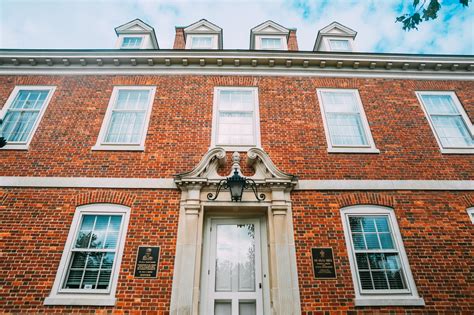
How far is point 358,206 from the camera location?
6250 millimetres

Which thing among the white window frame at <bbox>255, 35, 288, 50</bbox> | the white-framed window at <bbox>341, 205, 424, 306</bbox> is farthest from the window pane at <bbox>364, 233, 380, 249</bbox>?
the white window frame at <bbox>255, 35, 288, 50</bbox>

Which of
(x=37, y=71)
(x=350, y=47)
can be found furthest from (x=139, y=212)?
(x=350, y=47)

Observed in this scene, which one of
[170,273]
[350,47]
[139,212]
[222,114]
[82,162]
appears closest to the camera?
[170,273]

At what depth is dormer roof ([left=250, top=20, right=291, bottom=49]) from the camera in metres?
10.0

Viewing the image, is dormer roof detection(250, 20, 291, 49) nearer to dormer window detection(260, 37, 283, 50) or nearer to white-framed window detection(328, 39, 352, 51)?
dormer window detection(260, 37, 283, 50)

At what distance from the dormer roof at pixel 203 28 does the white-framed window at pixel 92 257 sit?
7283 mm

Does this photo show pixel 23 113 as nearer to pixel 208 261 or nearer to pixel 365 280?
pixel 208 261

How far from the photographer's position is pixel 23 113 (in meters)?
7.66

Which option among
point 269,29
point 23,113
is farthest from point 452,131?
point 23,113

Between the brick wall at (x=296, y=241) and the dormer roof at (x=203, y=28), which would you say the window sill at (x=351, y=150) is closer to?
the brick wall at (x=296, y=241)

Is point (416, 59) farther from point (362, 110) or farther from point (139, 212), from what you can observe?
point (139, 212)

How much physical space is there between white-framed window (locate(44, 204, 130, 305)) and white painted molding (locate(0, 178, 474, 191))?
0.61 meters

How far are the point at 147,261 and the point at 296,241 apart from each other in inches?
131

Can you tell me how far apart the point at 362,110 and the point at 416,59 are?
2869 mm
